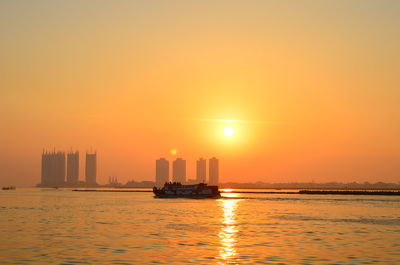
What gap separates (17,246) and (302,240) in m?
27.5

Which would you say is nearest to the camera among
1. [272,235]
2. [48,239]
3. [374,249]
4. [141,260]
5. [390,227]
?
[141,260]

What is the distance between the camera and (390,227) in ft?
229

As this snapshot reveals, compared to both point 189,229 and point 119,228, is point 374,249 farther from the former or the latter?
point 119,228

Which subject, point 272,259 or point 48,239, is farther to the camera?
point 48,239

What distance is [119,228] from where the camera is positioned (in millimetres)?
66062

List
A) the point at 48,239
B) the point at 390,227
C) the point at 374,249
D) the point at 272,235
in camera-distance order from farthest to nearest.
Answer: the point at 390,227 → the point at 272,235 → the point at 48,239 → the point at 374,249

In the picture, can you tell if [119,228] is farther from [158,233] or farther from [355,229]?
[355,229]

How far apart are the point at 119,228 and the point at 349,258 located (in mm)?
33223

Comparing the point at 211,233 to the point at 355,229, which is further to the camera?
the point at 355,229

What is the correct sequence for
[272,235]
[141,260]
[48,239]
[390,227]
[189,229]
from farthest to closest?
[390,227] → [189,229] → [272,235] → [48,239] → [141,260]

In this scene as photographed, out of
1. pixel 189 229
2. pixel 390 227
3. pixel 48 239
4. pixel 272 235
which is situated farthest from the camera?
pixel 390 227

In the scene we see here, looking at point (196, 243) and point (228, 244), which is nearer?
point (228, 244)

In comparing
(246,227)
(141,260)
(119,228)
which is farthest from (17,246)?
(246,227)

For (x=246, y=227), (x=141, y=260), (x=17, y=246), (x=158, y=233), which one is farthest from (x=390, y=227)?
(x=17, y=246)
